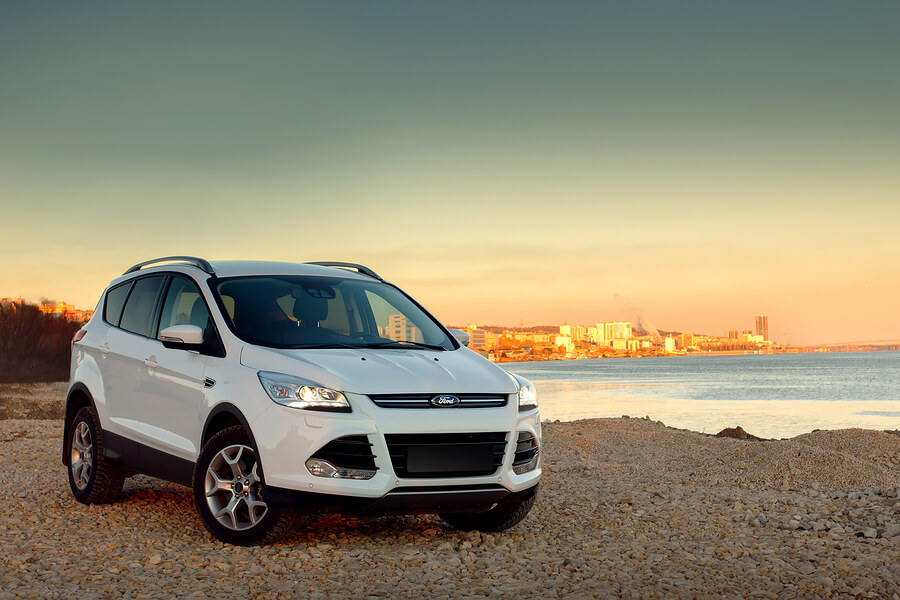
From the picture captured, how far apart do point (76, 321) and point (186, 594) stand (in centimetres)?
4163

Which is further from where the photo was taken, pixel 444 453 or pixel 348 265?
pixel 348 265

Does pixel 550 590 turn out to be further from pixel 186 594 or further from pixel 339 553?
pixel 186 594

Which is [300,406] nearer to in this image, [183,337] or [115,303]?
[183,337]

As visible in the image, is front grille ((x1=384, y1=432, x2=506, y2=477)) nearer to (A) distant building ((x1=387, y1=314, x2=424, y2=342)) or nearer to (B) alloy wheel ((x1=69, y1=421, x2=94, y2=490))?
(A) distant building ((x1=387, y1=314, x2=424, y2=342))

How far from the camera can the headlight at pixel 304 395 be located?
18.2ft

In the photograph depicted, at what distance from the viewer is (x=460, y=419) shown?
569 cm

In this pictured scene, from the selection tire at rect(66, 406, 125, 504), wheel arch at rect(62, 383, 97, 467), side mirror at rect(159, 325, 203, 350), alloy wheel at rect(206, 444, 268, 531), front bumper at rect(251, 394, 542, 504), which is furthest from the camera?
wheel arch at rect(62, 383, 97, 467)

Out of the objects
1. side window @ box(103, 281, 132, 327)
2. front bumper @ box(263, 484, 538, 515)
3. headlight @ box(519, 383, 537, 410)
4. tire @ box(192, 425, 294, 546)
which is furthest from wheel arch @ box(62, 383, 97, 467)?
headlight @ box(519, 383, 537, 410)

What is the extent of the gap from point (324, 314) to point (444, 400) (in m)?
1.79

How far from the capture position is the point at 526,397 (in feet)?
20.6

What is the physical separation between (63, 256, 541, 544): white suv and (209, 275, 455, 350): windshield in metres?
0.01

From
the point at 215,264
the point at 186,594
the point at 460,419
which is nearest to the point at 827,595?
the point at 460,419

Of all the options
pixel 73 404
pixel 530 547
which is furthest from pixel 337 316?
pixel 73 404

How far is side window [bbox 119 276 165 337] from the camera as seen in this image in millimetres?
7434
